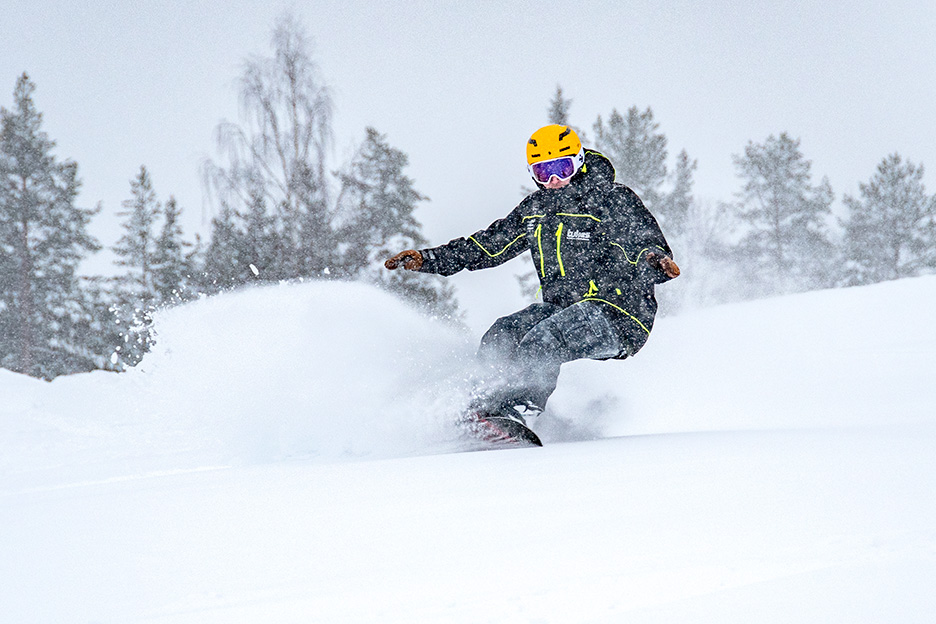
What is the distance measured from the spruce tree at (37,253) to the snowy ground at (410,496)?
20.7 metres

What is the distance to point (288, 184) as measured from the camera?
1608 centimetres

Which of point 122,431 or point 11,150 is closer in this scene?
point 122,431

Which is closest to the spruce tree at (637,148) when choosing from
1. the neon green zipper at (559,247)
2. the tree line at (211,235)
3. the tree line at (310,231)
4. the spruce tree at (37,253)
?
the tree line at (310,231)

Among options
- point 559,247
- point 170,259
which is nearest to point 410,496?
point 559,247

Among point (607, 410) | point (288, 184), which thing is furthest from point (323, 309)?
point (288, 184)

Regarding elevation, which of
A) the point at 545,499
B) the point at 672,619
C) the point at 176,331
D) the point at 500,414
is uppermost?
the point at 176,331

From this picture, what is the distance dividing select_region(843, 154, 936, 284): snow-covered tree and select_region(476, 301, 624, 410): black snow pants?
35.4 m

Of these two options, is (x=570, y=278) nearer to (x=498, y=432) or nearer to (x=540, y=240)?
(x=540, y=240)

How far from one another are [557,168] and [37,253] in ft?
84.6

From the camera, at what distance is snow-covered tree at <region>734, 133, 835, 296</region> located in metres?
33.1

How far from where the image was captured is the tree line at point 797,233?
32938 millimetres

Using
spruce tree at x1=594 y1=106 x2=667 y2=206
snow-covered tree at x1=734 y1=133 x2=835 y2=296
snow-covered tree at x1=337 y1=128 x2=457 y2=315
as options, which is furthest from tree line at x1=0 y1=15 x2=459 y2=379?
snow-covered tree at x1=734 y1=133 x2=835 y2=296

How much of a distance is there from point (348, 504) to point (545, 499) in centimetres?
58

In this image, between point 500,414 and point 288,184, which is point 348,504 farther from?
point 288,184
